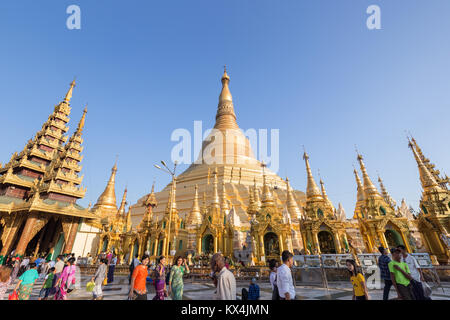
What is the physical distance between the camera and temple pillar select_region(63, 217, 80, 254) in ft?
64.2

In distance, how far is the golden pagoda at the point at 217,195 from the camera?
20073 mm

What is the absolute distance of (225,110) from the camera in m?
54.8

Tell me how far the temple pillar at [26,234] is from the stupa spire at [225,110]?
37687 mm

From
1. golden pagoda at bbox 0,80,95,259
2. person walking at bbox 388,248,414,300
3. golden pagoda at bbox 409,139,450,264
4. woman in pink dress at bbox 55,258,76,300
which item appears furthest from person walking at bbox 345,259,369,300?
golden pagoda at bbox 0,80,95,259

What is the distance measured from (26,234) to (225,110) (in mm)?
44885

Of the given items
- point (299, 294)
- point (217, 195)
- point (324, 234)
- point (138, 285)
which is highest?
point (217, 195)

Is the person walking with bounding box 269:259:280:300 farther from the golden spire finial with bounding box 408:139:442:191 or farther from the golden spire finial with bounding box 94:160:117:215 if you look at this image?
the golden spire finial with bounding box 94:160:117:215

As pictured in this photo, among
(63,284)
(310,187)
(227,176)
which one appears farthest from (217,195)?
(63,284)

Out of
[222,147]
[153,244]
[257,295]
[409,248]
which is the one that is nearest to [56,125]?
[153,244]

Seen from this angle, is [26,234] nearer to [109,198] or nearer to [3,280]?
[109,198]

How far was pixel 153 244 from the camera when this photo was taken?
21922 millimetres

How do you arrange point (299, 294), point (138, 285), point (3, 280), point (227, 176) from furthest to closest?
point (227, 176)
point (299, 294)
point (3, 280)
point (138, 285)

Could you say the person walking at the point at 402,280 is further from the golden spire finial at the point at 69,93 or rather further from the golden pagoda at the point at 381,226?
the golden spire finial at the point at 69,93
